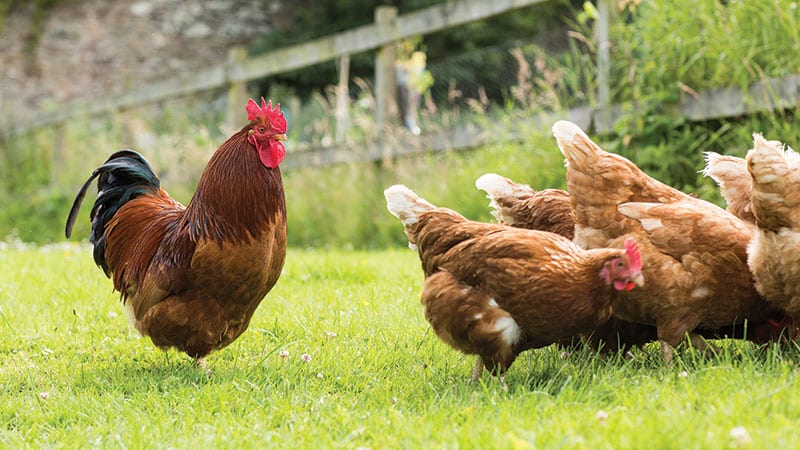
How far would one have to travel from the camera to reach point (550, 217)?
4277mm

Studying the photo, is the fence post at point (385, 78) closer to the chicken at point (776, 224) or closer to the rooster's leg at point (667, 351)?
the rooster's leg at point (667, 351)

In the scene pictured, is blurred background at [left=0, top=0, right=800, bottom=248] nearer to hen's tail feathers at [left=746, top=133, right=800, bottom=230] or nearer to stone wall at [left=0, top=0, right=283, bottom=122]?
stone wall at [left=0, top=0, right=283, bottom=122]

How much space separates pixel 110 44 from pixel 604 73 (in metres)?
16.8

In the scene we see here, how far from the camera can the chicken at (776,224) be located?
3229 millimetres

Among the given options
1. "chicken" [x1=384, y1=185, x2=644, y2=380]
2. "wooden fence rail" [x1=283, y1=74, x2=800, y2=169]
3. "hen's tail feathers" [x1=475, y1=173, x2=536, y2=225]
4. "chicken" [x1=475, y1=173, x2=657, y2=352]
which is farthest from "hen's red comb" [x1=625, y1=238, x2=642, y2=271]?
"wooden fence rail" [x1=283, y1=74, x2=800, y2=169]

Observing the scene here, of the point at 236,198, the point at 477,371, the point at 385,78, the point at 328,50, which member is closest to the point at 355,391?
the point at 477,371

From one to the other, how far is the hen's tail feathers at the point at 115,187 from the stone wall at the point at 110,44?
16.0m

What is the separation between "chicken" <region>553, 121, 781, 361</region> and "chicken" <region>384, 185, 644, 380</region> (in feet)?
0.89

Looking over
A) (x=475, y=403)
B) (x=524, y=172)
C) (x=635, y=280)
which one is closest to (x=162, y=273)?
(x=475, y=403)

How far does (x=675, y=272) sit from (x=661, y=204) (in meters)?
0.39

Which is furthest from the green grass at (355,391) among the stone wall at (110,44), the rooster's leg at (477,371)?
the stone wall at (110,44)

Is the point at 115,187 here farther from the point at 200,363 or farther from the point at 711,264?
the point at 711,264

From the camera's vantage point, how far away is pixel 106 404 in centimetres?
340

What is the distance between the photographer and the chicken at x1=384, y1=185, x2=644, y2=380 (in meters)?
3.29
